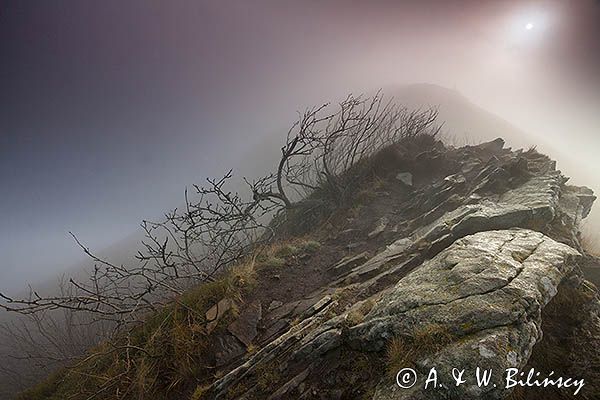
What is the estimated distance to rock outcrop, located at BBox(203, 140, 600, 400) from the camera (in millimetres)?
3059

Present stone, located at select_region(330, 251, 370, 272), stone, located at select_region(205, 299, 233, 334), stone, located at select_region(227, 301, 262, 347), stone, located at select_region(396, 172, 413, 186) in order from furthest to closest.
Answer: stone, located at select_region(396, 172, 413, 186) < stone, located at select_region(330, 251, 370, 272) < stone, located at select_region(205, 299, 233, 334) < stone, located at select_region(227, 301, 262, 347)

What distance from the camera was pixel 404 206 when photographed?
9.80m

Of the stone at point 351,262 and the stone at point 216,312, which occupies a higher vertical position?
the stone at point 216,312

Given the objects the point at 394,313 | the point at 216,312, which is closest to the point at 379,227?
the point at 394,313

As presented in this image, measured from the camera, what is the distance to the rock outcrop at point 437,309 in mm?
3059

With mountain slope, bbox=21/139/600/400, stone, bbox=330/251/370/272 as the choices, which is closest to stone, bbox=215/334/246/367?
mountain slope, bbox=21/139/600/400

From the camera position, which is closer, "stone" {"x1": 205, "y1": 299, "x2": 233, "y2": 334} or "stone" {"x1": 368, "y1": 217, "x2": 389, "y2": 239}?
"stone" {"x1": 205, "y1": 299, "x2": 233, "y2": 334}

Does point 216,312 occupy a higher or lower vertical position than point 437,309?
higher

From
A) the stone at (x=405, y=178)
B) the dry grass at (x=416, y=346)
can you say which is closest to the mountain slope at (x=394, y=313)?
the dry grass at (x=416, y=346)

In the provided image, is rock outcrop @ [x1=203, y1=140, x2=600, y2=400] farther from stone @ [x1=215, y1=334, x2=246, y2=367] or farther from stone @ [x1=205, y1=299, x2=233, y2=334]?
stone @ [x1=205, y1=299, x2=233, y2=334]

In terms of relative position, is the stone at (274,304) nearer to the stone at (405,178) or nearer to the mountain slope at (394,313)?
the mountain slope at (394,313)

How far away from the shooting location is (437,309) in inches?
139

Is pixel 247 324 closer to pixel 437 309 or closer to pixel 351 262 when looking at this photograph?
pixel 351 262

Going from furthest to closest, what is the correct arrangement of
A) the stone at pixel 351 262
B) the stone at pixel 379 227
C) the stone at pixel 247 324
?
Result: the stone at pixel 379 227 < the stone at pixel 351 262 < the stone at pixel 247 324
